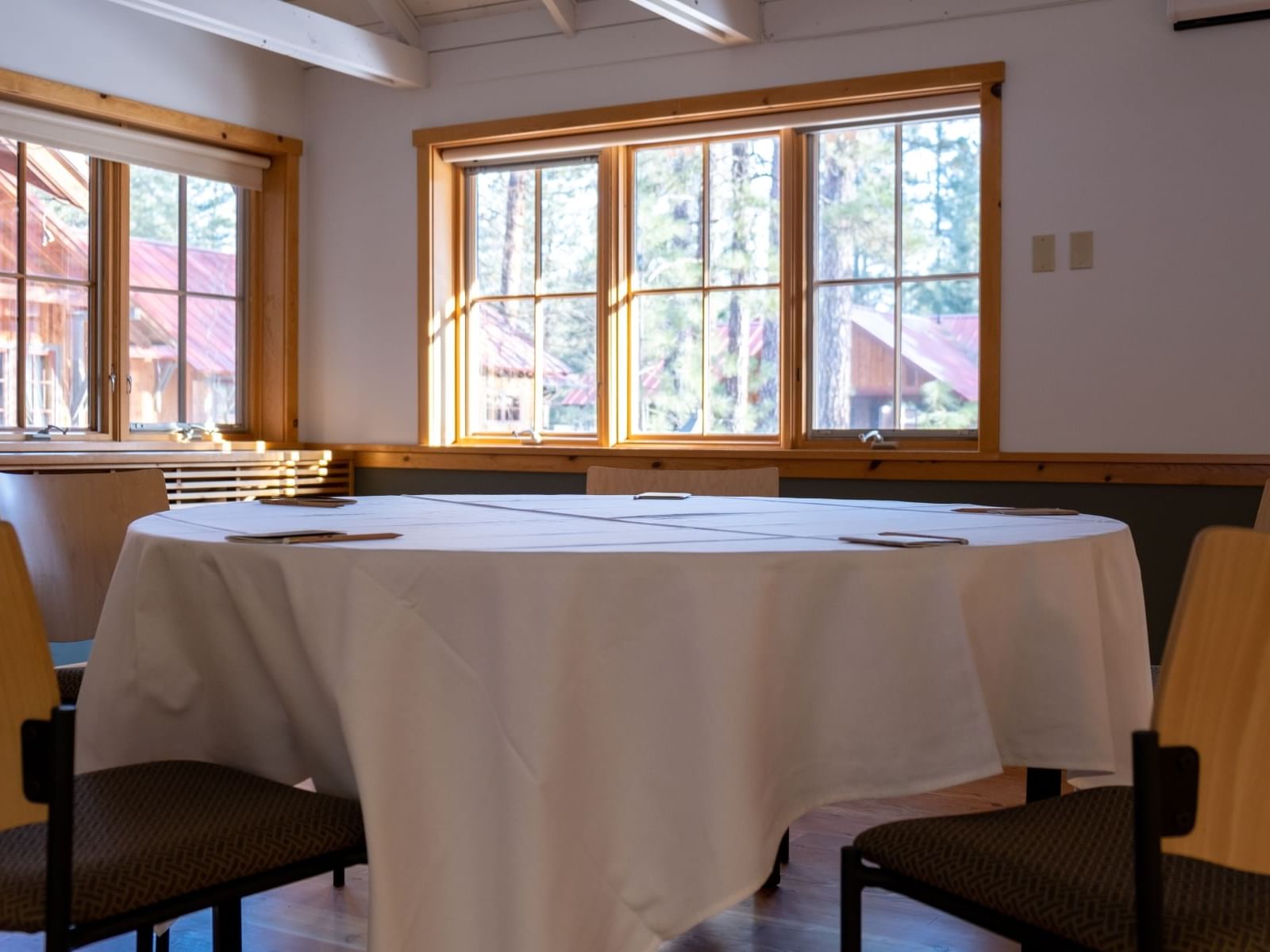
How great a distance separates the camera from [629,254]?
494 centimetres

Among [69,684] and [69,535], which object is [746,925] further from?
[69,535]

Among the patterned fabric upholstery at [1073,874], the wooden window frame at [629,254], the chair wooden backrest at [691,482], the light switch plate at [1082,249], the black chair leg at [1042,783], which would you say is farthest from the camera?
the wooden window frame at [629,254]

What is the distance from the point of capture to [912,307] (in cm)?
441

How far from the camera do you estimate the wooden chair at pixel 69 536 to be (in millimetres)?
2514

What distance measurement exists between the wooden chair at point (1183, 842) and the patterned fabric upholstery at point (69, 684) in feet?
5.31

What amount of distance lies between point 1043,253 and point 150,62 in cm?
339

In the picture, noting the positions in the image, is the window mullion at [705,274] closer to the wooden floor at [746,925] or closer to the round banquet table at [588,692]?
the wooden floor at [746,925]

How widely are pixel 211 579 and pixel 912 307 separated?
3.27 meters

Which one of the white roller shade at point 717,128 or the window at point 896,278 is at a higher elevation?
the white roller shade at point 717,128

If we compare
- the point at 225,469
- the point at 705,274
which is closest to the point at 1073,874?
the point at 705,274

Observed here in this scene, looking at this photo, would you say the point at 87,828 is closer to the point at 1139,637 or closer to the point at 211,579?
the point at 211,579

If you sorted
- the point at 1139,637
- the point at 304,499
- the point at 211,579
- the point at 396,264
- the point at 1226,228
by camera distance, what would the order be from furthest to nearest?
the point at 396,264 < the point at 1226,228 < the point at 304,499 < the point at 1139,637 < the point at 211,579

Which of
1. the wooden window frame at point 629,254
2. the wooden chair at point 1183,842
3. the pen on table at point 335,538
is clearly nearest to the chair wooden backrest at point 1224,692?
the wooden chair at point 1183,842

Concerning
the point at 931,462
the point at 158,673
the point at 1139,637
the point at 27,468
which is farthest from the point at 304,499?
Answer: the point at 931,462
